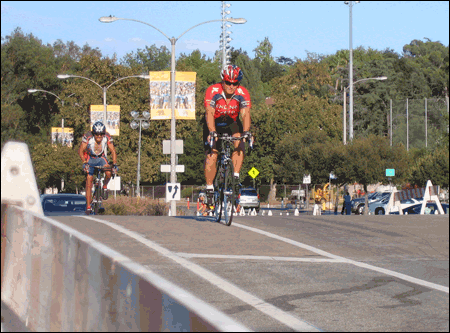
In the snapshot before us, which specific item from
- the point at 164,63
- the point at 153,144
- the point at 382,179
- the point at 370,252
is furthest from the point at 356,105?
the point at 370,252

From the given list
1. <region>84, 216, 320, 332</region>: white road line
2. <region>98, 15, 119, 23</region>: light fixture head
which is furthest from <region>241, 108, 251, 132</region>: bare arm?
<region>98, 15, 119, 23</region>: light fixture head

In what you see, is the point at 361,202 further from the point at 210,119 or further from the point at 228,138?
the point at 210,119

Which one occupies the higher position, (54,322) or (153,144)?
(153,144)

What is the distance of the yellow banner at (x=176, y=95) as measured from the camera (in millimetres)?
30719

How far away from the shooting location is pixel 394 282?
8.02 meters

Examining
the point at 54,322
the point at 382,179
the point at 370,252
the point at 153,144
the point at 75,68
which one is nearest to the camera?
the point at 54,322

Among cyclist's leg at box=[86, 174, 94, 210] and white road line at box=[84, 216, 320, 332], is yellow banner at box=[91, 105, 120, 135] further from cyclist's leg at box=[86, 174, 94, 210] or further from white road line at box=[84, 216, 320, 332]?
white road line at box=[84, 216, 320, 332]

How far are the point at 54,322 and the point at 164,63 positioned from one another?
87966 millimetres

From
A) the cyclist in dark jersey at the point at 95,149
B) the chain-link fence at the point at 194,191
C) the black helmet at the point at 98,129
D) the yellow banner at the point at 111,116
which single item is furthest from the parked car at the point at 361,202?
the black helmet at the point at 98,129

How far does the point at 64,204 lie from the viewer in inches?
787

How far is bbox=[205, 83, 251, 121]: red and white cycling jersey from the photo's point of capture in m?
11.6

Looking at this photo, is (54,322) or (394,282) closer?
(54,322)

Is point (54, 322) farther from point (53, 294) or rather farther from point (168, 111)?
point (168, 111)

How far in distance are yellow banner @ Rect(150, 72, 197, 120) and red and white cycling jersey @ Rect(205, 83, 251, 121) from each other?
750 inches
